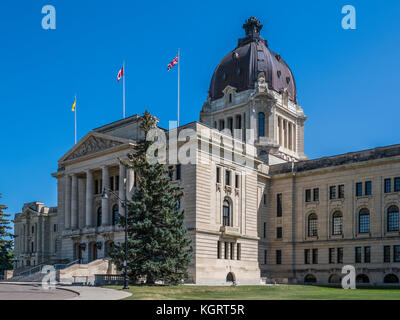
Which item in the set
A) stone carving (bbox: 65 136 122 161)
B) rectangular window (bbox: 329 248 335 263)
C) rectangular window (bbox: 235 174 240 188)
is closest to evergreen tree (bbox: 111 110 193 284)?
rectangular window (bbox: 235 174 240 188)

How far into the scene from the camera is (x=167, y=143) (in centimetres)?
5834

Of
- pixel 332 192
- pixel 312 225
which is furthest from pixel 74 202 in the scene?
pixel 332 192

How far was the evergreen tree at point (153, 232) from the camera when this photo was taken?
41.9 m

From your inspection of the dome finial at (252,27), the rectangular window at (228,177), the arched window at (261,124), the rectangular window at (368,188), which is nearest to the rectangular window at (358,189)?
the rectangular window at (368,188)

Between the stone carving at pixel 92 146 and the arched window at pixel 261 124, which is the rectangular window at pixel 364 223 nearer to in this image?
the arched window at pixel 261 124

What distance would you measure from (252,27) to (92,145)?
44.5 meters

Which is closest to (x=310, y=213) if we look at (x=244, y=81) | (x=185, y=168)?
(x=185, y=168)

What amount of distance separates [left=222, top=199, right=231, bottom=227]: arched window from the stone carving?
14861 mm

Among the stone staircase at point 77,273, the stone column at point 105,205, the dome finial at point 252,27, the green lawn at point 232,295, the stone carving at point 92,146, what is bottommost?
the stone staircase at point 77,273

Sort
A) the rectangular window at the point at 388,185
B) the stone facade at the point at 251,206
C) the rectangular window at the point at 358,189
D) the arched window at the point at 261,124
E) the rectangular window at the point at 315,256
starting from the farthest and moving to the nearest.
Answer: the arched window at the point at 261,124 → the rectangular window at the point at 315,256 → the rectangular window at the point at 358,189 → the rectangular window at the point at 388,185 → the stone facade at the point at 251,206

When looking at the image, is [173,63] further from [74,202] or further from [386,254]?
[386,254]

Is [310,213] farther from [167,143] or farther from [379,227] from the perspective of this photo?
[167,143]

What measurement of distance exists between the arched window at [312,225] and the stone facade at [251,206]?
179mm

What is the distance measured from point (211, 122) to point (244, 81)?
9.68 meters
